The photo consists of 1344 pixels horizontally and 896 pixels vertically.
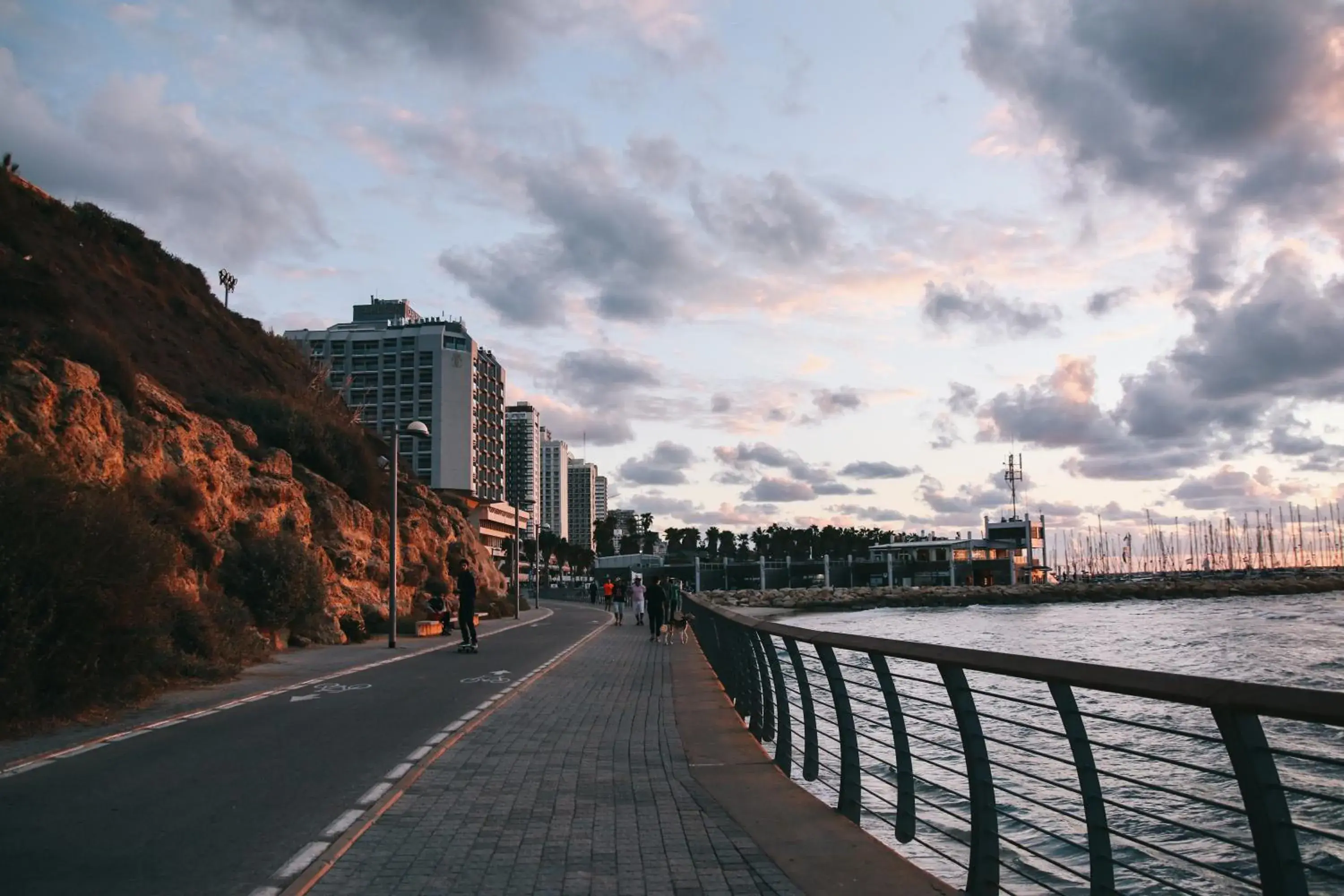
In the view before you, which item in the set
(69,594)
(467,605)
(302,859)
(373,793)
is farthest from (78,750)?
(467,605)

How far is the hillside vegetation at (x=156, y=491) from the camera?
13062mm

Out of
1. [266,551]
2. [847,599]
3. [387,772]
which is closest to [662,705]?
[387,772]

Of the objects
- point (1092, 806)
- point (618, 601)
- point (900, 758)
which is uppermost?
point (1092, 806)

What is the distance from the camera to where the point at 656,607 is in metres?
31.8

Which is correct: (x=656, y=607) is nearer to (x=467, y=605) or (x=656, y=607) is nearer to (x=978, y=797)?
(x=467, y=605)

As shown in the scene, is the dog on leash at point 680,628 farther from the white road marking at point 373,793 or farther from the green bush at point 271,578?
the white road marking at point 373,793

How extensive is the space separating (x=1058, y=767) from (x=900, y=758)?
1173cm

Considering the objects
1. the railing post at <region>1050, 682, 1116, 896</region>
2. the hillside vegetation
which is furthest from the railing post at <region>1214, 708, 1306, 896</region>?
the hillside vegetation

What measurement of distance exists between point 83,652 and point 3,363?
10828 mm

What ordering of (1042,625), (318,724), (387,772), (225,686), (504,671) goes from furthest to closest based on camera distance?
1. (1042,625)
2. (504,671)
3. (225,686)
4. (318,724)
5. (387,772)

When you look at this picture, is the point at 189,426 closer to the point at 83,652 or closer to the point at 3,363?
the point at 3,363

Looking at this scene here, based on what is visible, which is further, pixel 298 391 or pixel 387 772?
pixel 298 391

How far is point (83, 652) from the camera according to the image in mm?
13273

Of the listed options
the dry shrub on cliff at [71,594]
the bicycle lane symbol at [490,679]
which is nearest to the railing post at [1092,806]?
the dry shrub on cliff at [71,594]
